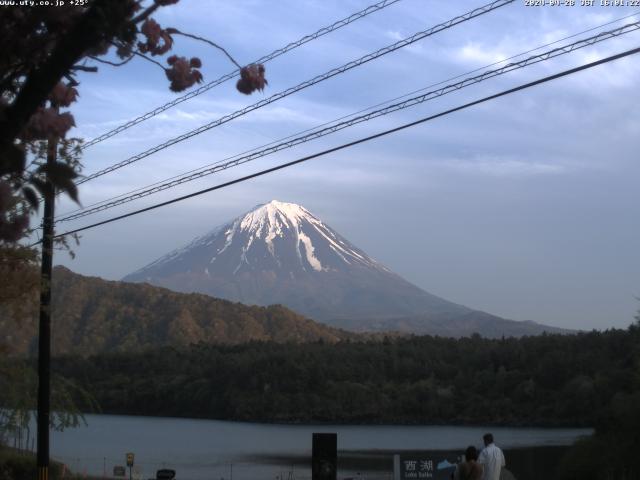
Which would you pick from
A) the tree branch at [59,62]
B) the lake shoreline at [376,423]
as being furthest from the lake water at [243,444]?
the tree branch at [59,62]

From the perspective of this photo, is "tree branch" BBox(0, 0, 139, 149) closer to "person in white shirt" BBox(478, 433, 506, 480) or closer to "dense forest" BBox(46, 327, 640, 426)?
"person in white shirt" BBox(478, 433, 506, 480)

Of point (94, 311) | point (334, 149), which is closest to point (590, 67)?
point (334, 149)

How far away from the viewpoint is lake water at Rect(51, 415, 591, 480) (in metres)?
41.3

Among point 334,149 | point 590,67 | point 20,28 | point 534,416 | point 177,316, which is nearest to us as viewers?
point 20,28

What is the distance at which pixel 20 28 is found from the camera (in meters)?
5.72

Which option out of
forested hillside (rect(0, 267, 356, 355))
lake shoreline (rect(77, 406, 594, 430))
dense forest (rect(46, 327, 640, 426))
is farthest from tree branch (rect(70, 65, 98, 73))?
forested hillside (rect(0, 267, 356, 355))

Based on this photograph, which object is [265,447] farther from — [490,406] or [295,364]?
[295,364]

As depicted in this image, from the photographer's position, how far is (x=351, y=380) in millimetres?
79375

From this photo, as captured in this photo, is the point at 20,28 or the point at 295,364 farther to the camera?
the point at 295,364

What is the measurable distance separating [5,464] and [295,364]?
190 feet

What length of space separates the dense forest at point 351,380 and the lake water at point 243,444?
310cm

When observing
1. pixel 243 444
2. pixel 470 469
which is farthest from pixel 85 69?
pixel 243 444

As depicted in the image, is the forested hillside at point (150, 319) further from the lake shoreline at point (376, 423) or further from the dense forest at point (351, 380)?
the lake shoreline at point (376, 423)

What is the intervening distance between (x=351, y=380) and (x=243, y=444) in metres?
22.3
